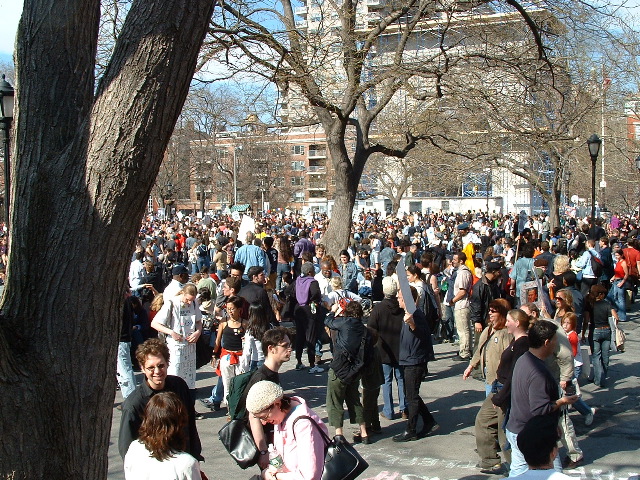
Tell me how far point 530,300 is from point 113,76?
751cm

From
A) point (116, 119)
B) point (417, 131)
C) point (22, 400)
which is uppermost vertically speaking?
point (417, 131)

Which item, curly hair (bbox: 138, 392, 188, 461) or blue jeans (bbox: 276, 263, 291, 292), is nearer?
curly hair (bbox: 138, 392, 188, 461)

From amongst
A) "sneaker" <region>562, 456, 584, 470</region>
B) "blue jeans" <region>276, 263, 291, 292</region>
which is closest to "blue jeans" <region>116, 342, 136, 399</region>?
"sneaker" <region>562, 456, 584, 470</region>

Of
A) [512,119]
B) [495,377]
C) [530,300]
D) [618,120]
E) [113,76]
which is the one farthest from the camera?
[618,120]

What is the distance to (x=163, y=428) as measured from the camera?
3.72 meters

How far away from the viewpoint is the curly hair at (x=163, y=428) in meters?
3.67

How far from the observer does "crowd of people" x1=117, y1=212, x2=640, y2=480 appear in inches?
157

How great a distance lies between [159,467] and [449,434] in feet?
15.6

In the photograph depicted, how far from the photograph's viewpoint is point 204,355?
848 centimetres

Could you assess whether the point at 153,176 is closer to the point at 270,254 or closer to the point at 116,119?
the point at 116,119

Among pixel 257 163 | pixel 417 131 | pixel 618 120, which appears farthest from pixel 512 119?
pixel 257 163

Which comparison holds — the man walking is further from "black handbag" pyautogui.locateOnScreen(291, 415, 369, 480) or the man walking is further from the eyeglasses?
the eyeglasses

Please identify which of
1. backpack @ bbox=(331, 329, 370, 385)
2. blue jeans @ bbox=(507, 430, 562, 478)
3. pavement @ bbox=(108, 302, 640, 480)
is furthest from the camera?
backpack @ bbox=(331, 329, 370, 385)

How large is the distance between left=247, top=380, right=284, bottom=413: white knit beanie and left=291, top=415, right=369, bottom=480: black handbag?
0.19 m
